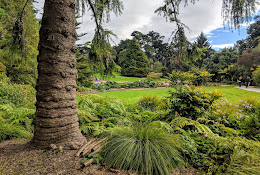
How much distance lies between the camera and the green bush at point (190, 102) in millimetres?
3330

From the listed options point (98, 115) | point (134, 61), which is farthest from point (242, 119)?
point (134, 61)

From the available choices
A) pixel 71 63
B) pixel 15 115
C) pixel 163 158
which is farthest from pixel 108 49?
pixel 163 158

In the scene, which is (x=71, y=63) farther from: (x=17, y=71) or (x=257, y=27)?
(x=257, y=27)

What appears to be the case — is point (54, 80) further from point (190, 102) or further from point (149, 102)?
point (149, 102)

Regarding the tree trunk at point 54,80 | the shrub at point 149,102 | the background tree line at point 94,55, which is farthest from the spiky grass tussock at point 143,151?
the shrub at point 149,102

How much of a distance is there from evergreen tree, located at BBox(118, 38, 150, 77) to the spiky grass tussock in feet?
85.4

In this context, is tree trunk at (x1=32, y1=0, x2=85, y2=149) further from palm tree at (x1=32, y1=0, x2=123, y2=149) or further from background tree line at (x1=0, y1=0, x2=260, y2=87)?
background tree line at (x1=0, y1=0, x2=260, y2=87)

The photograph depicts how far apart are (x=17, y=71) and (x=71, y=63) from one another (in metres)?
7.57

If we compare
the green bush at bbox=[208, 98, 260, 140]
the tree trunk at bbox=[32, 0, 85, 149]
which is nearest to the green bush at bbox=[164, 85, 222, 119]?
the green bush at bbox=[208, 98, 260, 140]

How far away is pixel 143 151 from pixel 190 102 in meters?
2.07

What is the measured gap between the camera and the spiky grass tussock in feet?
5.48

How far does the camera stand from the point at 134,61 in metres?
27.7

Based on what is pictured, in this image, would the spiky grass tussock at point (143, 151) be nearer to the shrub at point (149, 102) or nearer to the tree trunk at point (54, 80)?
the tree trunk at point (54, 80)

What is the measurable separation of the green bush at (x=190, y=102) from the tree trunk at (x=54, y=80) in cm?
239
